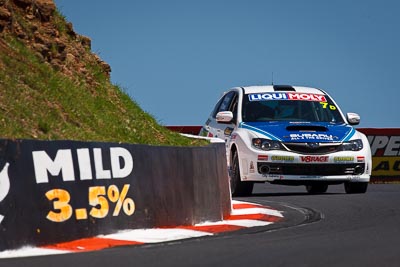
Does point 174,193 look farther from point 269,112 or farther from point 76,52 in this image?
point 269,112

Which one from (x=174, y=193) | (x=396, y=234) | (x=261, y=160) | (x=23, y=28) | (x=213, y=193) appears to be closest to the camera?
(x=396, y=234)

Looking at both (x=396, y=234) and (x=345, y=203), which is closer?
(x=396, y=234)

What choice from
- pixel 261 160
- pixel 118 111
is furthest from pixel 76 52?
pixel 261 160

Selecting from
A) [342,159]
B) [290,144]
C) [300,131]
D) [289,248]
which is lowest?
[289,248]

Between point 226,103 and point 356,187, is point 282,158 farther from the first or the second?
point 226,103

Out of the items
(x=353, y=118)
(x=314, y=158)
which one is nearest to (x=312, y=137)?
(x=314, y=158)

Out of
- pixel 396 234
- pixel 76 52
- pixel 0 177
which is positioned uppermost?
pixel 76 52

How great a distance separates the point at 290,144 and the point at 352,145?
3.36 feet

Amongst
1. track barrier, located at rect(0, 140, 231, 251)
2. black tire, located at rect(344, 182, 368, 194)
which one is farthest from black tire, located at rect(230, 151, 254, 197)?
track barrier, located at rect(0, 140, 231, 251)

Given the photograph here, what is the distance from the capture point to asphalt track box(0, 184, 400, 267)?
794 centimetres

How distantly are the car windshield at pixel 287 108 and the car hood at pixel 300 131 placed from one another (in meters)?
0.36

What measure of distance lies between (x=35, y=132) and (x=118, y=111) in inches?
141

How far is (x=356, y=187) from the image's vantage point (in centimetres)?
1714

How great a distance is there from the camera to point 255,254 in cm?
840
